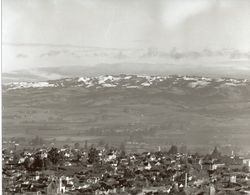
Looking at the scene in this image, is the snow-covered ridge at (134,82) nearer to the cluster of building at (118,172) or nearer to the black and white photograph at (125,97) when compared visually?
the black and white photograph at (125,97)

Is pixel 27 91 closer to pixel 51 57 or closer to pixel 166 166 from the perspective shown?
pixel 51 57

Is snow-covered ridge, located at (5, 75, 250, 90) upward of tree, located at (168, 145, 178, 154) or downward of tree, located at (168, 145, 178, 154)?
upward

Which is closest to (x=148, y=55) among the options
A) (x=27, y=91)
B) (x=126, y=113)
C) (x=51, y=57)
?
(x=126, y=113)

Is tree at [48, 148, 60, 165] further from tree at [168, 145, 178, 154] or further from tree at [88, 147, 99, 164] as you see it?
tree at [168, 145, 178, 154]

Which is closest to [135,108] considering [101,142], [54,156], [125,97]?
[125,97]

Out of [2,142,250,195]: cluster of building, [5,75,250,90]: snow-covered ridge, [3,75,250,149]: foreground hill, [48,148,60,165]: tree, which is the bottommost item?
[2,142,250,195]: cluster of building

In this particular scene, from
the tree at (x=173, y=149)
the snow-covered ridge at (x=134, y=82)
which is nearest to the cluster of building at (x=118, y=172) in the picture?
the tree at (x=173, y=149)

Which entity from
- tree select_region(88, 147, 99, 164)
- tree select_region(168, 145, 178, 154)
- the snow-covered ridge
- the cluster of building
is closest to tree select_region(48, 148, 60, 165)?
the cluster of building

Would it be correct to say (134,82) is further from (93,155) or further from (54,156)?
(54,156)
